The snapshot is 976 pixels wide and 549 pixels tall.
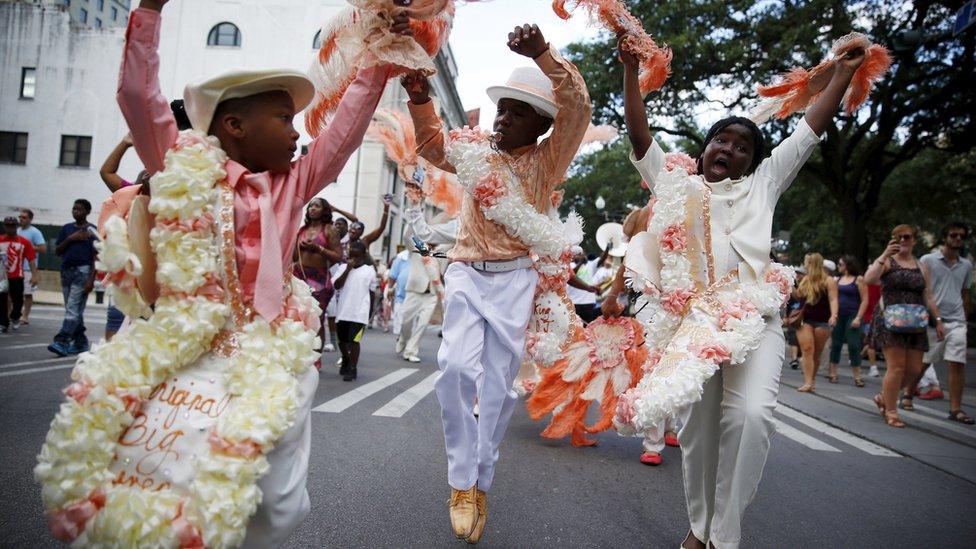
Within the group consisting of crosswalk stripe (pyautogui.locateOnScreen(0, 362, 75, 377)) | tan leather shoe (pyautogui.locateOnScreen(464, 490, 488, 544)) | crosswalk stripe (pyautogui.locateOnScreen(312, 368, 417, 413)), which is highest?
tan leather shoe (pyautogui.locateOnScreen(464, 490, 488, 544))

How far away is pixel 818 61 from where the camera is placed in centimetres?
1642

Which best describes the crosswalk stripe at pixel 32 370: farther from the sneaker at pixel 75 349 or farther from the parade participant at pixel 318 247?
the parade participant at pixel 318 247

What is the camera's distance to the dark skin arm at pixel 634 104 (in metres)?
3.35

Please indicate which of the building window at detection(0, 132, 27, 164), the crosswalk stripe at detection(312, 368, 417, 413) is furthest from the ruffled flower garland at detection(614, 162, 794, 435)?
the building window at detection(0, 132, 27, 164)

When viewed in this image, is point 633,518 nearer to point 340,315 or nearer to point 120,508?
point 120,508

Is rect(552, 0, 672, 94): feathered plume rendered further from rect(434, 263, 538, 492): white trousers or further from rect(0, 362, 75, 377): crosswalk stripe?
rect(0, 362, 75, 377): crosswalk stripe

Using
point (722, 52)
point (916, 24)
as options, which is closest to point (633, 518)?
point (722, 52)

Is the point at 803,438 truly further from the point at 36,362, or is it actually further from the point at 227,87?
the point at 36,362

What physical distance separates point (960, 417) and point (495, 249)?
7483 millimetres

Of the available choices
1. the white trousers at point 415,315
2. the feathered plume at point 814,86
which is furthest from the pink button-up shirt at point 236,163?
the white trousers at point 415,315

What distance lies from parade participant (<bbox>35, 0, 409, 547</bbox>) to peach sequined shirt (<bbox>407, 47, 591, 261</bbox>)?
1.33 m

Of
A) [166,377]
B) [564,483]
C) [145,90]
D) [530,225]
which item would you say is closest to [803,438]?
[564,483]

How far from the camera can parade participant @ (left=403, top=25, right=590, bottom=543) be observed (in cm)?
359

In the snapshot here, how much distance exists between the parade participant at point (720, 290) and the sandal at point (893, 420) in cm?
566
